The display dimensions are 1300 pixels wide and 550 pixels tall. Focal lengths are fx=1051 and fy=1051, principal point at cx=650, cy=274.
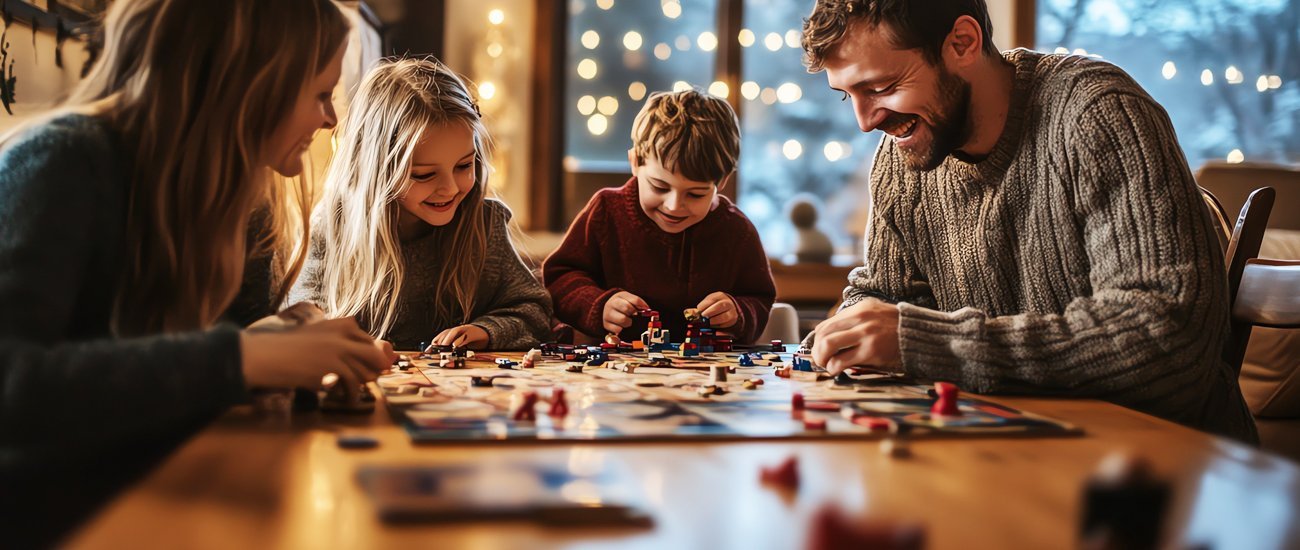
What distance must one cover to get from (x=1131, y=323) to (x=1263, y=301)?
1.35 feet

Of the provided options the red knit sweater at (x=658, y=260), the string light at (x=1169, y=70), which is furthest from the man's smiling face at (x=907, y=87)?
the string light at (x=1169, y=70)

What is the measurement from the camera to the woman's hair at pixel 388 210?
7.02 feet

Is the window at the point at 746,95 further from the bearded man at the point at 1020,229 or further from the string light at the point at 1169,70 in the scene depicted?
the bearded man at the point at 1020,229

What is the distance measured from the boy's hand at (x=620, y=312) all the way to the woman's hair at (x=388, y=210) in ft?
0.95

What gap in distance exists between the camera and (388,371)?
1.46 meters

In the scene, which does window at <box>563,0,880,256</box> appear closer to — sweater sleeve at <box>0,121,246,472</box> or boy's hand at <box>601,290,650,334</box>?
boy's hand at <box>601,290,650,334</box>

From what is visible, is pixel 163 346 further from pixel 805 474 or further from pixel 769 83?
pixel 769 83

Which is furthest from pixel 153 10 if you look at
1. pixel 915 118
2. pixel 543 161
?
pixel 543 161

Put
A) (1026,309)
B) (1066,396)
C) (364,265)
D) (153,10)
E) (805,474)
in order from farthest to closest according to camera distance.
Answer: (364,265) → (1026,309) → (1066,396) → (153,10) → (805,474)

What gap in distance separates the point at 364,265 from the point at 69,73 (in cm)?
110

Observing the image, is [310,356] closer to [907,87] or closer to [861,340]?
[861,340]

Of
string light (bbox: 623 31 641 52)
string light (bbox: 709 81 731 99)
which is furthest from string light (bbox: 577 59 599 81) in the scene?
string light (bbox: 709 81 731 99)

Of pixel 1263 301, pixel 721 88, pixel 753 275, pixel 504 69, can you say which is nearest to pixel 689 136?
pixel 753 275

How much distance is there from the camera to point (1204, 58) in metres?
5.21
